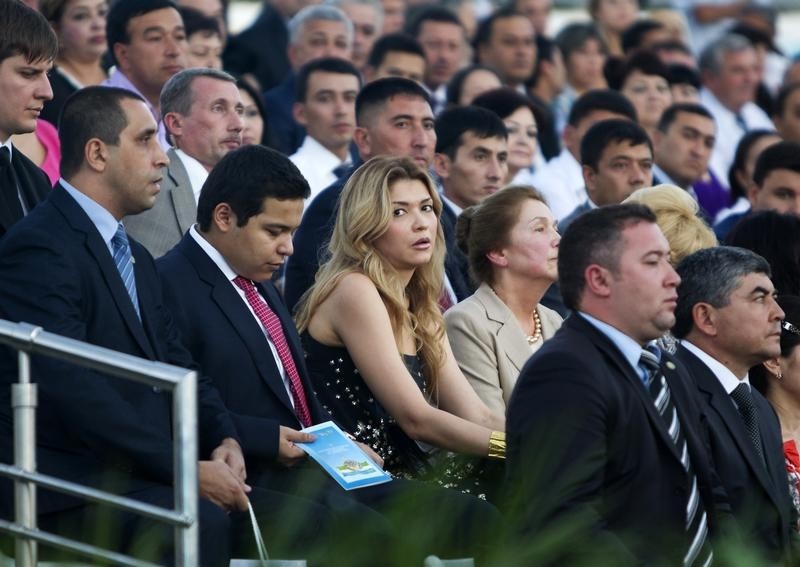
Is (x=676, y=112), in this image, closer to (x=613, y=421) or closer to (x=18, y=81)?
(x=18, y=81)

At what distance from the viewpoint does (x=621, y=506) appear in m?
5.82

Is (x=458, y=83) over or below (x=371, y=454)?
over

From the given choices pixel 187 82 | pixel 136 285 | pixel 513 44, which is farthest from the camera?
pixel 513 44

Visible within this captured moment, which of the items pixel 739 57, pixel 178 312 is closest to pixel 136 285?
pixel 178 312

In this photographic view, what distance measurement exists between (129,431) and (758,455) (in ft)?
8.77

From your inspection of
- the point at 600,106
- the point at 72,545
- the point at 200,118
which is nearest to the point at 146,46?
the point at 200,118

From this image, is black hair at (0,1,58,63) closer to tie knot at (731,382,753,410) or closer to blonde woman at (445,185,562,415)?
blonde woman at (445,185,562,415)

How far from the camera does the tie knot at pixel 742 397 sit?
22.9ft

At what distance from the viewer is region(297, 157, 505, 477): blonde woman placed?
694 centimetres

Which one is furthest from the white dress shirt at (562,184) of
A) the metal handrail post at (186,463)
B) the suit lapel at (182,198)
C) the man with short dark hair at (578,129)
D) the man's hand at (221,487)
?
the metal handrail post at (186,463)

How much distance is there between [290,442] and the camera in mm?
6480

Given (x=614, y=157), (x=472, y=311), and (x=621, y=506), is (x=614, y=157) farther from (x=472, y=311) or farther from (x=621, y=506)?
(x=621, y=506)

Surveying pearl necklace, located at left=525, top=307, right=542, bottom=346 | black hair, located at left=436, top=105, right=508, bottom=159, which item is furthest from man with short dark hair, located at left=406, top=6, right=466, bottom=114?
pearl necklace, located at left=525, top=307, right=542, bottom=346

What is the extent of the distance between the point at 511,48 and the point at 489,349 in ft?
24.3
